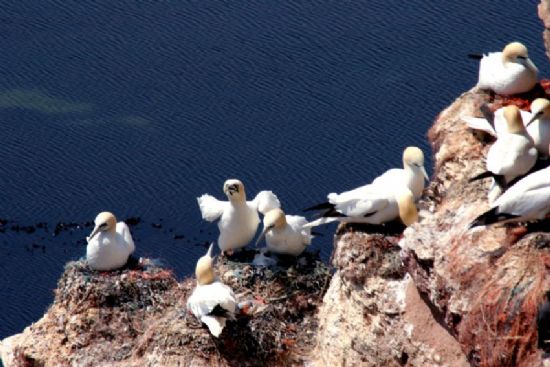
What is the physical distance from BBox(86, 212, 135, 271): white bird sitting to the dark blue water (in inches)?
177

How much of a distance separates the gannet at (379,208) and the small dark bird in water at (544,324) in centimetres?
239

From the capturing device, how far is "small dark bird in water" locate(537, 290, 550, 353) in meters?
6.80

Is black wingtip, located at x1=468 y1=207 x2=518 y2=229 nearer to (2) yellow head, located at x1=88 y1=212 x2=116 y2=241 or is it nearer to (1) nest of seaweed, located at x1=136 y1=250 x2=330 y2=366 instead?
(1) nest of seaweed, located at x1=136 y1=250 x2=330 y2=366

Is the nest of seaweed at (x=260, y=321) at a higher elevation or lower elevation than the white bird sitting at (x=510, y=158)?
higher

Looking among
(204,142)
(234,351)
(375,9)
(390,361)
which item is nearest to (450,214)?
(390,361)

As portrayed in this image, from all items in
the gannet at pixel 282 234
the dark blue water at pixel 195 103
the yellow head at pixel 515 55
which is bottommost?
the gannet at pixel 282 234

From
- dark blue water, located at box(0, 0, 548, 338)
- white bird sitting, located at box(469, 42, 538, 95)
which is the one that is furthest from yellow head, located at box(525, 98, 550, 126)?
dark blue water, located at box(0, 0, 548, 338)

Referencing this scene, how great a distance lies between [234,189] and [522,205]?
3922 millimetres

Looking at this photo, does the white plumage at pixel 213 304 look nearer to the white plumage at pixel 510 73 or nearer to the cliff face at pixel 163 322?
the cliff face at pixel 163 322

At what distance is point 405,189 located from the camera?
31.0 feet

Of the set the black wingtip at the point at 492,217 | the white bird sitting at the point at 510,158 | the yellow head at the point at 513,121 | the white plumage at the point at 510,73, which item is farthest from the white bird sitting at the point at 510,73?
the black wingtip at the point at 492,217

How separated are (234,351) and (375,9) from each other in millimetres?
10537

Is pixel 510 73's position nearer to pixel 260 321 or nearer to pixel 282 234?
pixel 282 234

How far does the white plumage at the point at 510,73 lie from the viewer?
31.4ft
